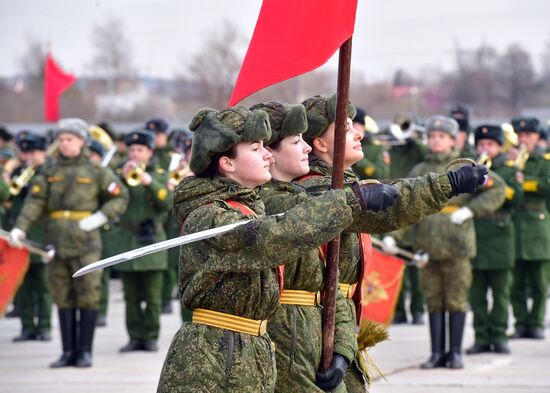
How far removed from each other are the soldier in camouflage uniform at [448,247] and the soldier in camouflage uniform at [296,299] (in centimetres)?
549

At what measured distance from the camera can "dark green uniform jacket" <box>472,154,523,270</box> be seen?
13.2 meters

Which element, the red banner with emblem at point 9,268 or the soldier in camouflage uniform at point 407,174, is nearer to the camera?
the red banner with emblem at point 9,268

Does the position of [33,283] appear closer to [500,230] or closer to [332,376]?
[500,230]

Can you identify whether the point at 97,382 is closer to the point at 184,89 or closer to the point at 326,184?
the point at 326,184

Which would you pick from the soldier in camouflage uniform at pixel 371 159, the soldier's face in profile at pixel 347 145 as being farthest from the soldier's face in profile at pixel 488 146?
the soldier's face in profile at pixel 347 145

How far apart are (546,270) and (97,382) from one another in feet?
17.5

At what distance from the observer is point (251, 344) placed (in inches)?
229

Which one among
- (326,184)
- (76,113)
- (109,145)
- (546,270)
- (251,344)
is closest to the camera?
(251,344)

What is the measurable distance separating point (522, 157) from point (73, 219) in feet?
15.0

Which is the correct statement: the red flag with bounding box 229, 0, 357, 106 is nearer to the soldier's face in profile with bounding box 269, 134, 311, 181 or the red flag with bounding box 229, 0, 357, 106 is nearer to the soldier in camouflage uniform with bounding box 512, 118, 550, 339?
the soldier's face in profile with bounding box 269, 134, 311, 181

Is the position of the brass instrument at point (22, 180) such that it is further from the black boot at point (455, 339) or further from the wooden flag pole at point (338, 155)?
the wooden flag pole at point (338, 155)

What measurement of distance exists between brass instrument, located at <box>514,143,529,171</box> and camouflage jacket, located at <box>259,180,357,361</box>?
7.59 meters

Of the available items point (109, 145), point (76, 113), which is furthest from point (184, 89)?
point (109, 145)

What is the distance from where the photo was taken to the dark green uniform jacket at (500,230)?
521 inches
